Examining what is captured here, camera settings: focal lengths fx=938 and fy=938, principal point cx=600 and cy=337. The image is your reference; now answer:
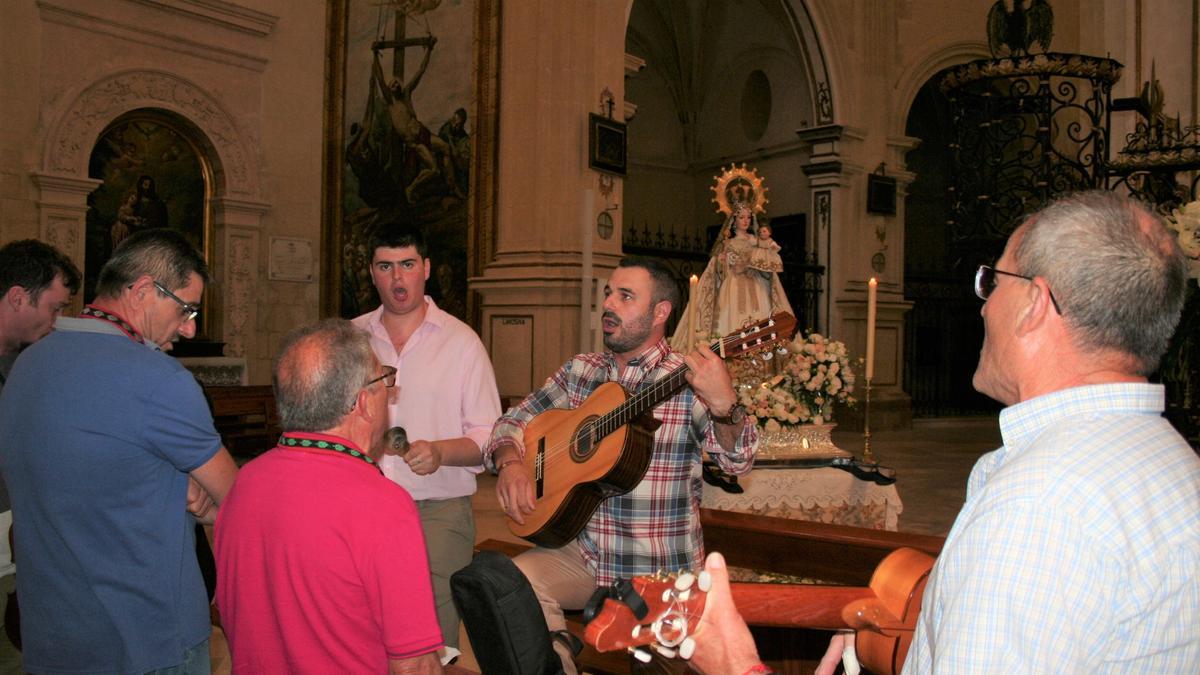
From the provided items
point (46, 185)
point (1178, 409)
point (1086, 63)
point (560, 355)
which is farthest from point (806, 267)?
point (1178, 409)

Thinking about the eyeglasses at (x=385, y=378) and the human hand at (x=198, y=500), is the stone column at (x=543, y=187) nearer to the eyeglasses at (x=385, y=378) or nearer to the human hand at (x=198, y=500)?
the human hand at (x=198, y=500)

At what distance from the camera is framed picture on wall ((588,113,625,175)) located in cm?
971

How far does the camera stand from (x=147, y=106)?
9.92 meters

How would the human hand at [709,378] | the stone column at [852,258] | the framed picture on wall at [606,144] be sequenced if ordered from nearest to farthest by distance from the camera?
the human hand at [709,378] → the framed picture on wall at [606,144] → the stone column at [852,258]

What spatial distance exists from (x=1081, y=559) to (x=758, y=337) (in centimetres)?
173

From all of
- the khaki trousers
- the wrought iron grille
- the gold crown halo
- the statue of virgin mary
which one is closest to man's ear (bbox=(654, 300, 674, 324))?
the khaki trousers

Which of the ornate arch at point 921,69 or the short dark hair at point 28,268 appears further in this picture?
the ornate arch at point 921,69

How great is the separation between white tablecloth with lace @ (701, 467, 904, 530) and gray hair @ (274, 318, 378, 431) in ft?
9.96

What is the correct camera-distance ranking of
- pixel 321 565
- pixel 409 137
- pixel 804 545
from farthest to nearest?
1. pixel 409 137
2. pixel 804 545
3. pixel 321 565

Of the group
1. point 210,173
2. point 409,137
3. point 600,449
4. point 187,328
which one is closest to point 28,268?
point 187,328

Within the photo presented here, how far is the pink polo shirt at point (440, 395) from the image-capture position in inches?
130

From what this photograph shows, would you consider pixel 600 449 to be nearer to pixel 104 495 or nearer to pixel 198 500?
pixel 198 500

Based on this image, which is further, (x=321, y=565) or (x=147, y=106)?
(x=147, y=106)

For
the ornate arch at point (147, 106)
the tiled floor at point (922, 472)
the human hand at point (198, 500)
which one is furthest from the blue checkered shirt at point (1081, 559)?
the ornate arch at point (147, 106)
